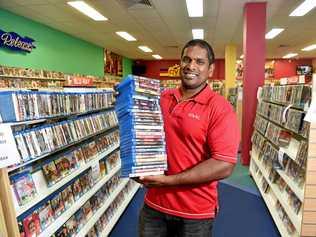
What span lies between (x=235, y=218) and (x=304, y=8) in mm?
5107

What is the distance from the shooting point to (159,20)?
7742mm

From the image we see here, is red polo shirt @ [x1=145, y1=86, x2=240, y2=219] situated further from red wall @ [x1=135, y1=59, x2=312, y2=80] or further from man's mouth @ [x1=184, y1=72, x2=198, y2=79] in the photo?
red wall @ [x1=135, y1=59, x2=312, y2=80]

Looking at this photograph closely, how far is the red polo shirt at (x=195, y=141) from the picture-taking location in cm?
154

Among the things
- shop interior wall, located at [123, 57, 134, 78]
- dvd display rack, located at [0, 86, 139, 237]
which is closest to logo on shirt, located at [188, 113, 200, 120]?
dvd display rack, located at [0, 86, 139, 237]

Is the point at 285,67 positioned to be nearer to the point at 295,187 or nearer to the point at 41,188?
the point at 295,187

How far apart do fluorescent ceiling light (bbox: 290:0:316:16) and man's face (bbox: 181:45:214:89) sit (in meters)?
5.58

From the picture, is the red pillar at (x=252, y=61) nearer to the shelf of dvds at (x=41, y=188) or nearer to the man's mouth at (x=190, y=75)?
the shelf of dvds at (x=41, y=188)

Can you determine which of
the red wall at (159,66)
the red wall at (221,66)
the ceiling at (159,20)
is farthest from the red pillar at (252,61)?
the red wall at (159,66)

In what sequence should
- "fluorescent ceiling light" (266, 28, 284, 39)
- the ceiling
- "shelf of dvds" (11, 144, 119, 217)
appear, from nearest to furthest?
1. "shelf of dvds" (11, 144, 119, 217)
2. the ceiling
3. "fluorescent ceiling light" (266, 28, 284, 39)

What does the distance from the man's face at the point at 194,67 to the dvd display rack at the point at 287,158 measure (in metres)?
1.44

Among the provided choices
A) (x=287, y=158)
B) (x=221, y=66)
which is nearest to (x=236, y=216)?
(x=287, y=158)

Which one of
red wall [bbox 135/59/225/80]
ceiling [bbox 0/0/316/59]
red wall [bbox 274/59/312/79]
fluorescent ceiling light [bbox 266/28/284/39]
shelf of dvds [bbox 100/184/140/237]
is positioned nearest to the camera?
shelf of dvds [bbox 100/184/140/237]

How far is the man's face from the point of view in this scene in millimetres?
1651

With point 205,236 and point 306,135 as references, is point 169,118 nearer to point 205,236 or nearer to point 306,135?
point 205,236
